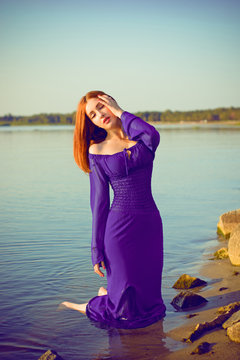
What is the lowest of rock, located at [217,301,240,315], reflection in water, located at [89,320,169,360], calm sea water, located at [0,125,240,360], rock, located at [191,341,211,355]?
calm sea water, located at [0,125,240,360]

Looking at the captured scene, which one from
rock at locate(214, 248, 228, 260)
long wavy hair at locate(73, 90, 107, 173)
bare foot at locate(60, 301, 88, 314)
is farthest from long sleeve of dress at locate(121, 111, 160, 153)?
rock at locate(214, 248, 228, 260)

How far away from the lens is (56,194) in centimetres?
1483

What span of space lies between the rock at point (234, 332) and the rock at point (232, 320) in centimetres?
12

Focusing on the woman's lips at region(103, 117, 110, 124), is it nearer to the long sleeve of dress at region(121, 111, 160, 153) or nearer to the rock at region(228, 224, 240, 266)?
the long sleeve of dress at region(121, 111, 160, 153)

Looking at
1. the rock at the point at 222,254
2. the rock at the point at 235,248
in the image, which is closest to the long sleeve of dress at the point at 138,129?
the rock at the point at 235,248

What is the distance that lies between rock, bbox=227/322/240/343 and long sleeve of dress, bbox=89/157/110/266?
120cm

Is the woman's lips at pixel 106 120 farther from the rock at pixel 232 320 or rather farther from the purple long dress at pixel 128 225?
the rock at pixel 232 320

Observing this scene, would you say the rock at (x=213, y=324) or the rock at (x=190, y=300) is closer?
the rock at (x=213, y=324)

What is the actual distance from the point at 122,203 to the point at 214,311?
4.78ft

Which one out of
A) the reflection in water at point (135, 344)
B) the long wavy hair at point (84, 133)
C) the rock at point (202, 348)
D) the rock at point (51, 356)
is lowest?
the reflection in water at point (135, 344)

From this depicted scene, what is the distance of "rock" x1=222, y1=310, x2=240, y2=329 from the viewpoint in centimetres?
409

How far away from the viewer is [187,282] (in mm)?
5941

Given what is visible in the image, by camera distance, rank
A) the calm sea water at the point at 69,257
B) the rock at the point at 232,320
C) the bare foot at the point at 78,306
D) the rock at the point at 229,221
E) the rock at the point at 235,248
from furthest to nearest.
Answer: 1. the rock at the point at 229,221
2. the rock at the point at 235,248
3. the bare foot at the point at 78,306
4. the calm sea water at the point at 69,257
5. the rock at the point at 232,320

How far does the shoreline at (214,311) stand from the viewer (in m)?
3.84
